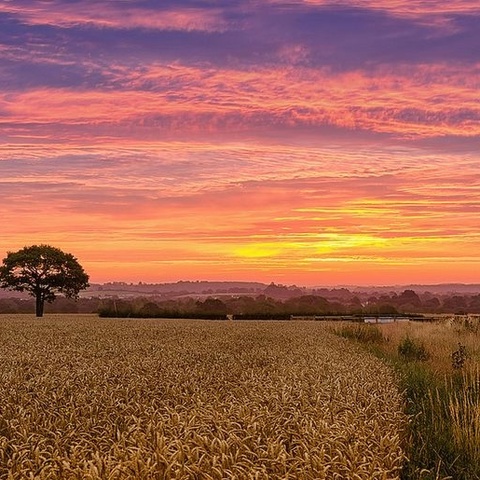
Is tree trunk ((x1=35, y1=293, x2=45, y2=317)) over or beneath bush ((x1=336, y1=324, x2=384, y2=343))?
over

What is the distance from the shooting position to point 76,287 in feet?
271

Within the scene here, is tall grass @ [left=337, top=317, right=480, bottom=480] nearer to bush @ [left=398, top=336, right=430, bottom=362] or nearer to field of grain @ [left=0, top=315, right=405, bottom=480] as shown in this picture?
bush @ [left=398, top=336, right=430, bottom=362]

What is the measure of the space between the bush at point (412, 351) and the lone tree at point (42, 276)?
5655 cm

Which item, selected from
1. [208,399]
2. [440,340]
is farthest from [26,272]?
[208,399]

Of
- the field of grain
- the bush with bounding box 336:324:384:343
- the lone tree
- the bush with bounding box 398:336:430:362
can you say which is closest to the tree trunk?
the lone tree

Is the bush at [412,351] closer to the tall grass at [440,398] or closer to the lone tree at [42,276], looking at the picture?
the tall grass at [440,398]

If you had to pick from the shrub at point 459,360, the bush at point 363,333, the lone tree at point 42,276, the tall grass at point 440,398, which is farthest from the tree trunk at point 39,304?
the shrub at point 459,360

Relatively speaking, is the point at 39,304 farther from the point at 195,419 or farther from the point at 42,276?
the point at 195,419

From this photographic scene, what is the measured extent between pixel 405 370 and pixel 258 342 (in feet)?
42.5

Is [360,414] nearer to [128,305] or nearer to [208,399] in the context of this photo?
[208,399]

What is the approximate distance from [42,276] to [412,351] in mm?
59847

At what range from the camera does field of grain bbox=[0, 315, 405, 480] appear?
839 cm

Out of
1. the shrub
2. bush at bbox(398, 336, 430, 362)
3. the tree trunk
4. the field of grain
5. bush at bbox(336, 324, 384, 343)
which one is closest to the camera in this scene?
the field of grain

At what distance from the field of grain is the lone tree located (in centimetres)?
5866
